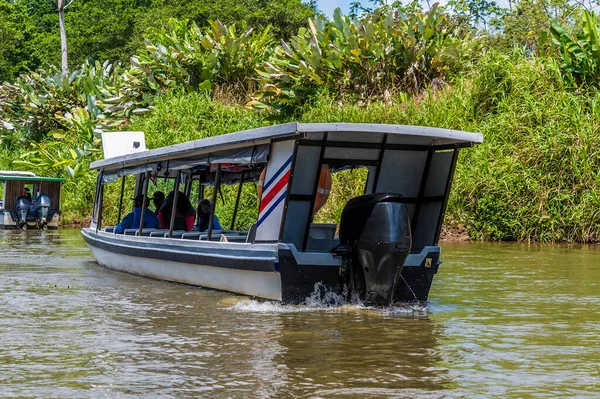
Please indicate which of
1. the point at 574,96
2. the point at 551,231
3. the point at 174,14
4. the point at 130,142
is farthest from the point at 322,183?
the point at 174,14

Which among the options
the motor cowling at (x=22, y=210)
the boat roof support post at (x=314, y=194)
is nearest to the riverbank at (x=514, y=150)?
the motor cowling at (x=22, y=210)

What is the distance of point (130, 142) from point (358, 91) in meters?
9.62

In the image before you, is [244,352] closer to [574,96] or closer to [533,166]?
[533,166]

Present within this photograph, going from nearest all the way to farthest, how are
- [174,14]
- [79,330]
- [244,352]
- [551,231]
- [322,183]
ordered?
[244,352], [79,330], [322,183], [551,231], [174,14]

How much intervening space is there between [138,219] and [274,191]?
4.76m

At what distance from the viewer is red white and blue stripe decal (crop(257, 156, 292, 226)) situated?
10133mm

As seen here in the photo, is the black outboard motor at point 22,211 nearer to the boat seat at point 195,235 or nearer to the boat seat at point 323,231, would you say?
the boat seat at point 195,235

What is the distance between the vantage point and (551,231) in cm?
1945

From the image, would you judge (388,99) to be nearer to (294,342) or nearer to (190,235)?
(190,235)

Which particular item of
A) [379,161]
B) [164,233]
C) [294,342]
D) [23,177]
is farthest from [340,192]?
[294,342]

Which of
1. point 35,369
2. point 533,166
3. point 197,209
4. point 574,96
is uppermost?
point 574,96

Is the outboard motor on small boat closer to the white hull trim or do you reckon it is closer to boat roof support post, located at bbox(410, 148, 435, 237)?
the white hull trim

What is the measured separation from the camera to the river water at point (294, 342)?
22.3 feet

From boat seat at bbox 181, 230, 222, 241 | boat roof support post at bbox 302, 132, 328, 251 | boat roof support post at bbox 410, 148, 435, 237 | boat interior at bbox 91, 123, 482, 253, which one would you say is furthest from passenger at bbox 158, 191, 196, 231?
boat roof support post at bbox 410, 148, 435, 237
